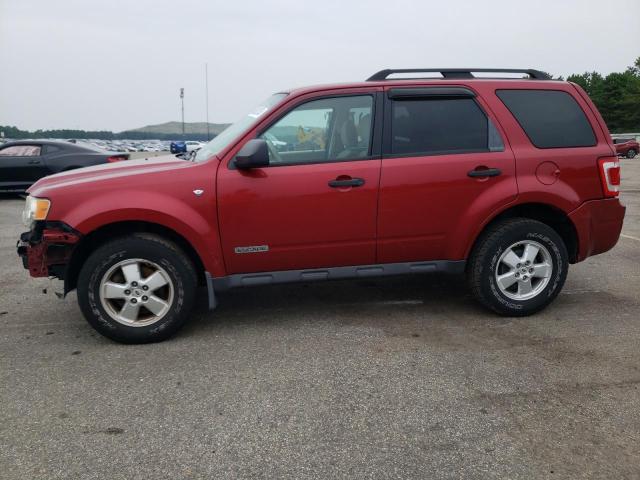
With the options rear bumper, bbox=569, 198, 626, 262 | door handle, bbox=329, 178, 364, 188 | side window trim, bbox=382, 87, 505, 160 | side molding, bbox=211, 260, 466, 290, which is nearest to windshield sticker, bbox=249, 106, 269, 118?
door handle, bbox=329, 178, 364, 188

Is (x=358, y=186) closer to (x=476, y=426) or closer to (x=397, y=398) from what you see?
(x=397, y=398)

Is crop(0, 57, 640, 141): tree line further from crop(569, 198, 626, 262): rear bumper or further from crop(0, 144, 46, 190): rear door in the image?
crop(569, 198, 626, 262): rear bumper

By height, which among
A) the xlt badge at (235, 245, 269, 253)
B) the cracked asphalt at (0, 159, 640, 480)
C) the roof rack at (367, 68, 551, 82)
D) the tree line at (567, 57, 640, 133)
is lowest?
the cracked asphalt at (0, 159, 640, 480)

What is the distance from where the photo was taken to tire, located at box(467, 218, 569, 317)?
4262 millimetres

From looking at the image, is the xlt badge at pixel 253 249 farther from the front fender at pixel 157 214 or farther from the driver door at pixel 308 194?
the front fender at pixel 157 214

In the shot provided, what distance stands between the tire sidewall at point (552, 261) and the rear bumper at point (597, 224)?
22 centimetres

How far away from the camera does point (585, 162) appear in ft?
14.2

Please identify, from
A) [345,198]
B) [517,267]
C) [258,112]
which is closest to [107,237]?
[258,112]

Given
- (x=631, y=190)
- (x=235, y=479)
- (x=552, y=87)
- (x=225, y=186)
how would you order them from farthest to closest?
(x=631, y=190) < (x=552, y=87) < (x=225, y=186) < (x=235, y=479)

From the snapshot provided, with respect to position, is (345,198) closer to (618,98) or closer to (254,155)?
(254,155)

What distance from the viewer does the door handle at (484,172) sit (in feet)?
13.6

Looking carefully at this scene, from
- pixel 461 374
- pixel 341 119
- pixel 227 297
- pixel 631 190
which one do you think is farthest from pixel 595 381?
pixel 631 190

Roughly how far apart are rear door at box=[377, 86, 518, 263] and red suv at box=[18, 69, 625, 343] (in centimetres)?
1

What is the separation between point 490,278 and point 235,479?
2699 mm
